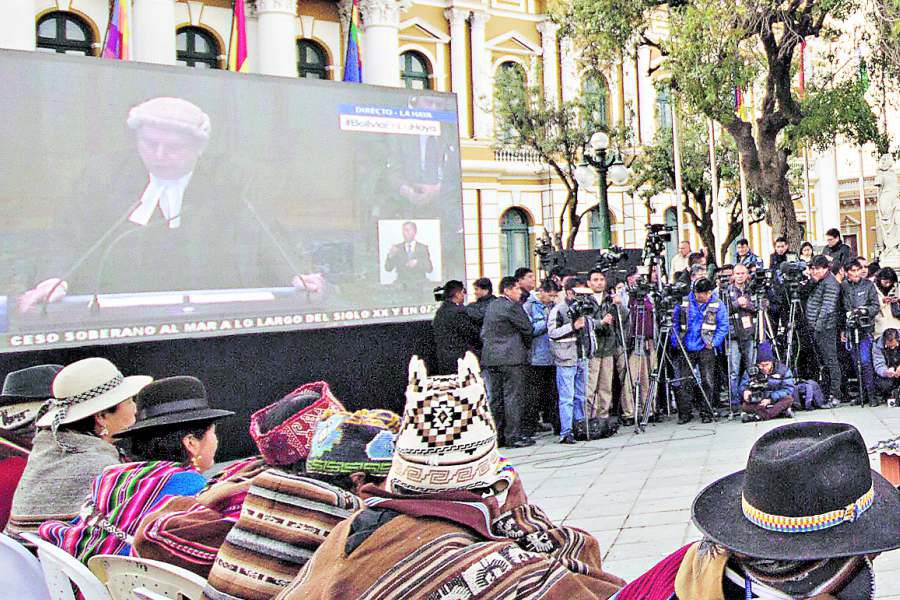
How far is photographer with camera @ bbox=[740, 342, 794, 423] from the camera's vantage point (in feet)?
33.3

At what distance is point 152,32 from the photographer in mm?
23891

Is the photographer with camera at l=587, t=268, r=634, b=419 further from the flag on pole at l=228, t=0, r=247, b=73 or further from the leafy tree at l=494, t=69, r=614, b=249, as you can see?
the leafy tree at l=494, t=69, r=614, b=249

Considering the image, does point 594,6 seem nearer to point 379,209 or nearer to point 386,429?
point 379,209

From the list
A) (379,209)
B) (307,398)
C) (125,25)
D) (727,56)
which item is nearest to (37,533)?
(307,398)

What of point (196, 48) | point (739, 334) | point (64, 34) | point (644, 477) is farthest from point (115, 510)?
point (196, 48)

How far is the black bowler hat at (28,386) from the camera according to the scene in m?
5.15

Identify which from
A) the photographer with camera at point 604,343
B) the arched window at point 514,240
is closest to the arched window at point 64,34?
the arched window at point 514,240

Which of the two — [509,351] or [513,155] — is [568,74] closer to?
[513,155]

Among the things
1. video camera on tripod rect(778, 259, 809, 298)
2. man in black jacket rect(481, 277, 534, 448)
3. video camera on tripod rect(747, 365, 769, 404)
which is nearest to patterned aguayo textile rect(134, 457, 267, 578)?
man in black jacket rect(481, 277, 534, 448)

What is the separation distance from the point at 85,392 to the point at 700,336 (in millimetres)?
7707

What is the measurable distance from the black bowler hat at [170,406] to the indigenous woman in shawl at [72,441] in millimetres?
154

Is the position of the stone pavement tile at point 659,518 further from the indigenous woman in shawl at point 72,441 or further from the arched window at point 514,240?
the arched window at point 514,240

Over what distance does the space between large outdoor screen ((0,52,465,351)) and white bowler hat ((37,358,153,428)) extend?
519 cm

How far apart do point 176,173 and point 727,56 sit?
29.0 ft
